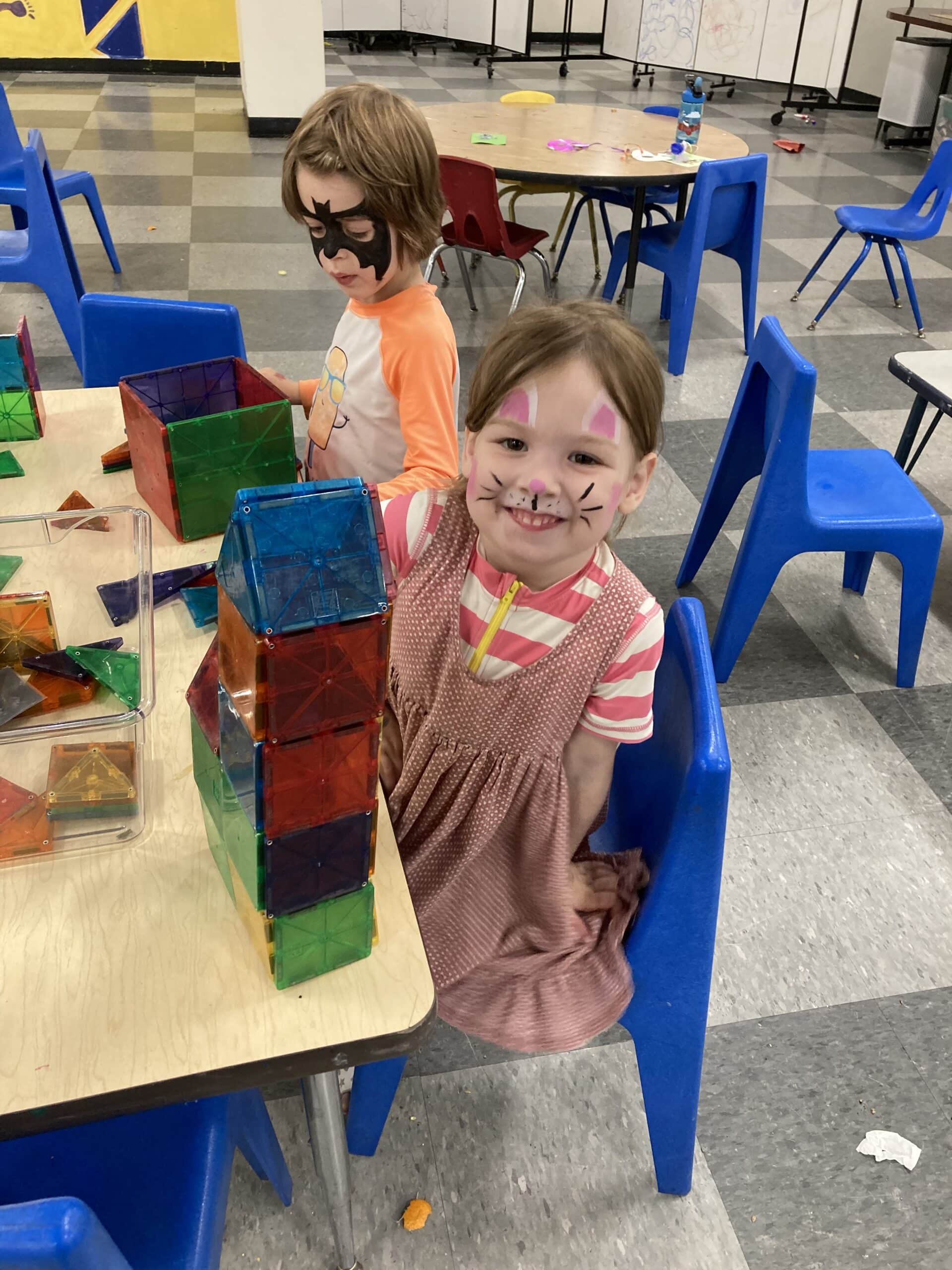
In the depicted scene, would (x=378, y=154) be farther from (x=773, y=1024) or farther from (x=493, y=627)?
(x=773, y=1024)

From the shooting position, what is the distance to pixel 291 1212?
1302 millimetres

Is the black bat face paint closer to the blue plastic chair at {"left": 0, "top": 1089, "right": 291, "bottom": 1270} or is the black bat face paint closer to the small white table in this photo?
the blue plastic chair at {"left": 0, "top": 1089, "right": 291, "bottom": 1270}

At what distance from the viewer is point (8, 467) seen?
1.41 m

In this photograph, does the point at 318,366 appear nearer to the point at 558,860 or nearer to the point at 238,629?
the point at 558,860

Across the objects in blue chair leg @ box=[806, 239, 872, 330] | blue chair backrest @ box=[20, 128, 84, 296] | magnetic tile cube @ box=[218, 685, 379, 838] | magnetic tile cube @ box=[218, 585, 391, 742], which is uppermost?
magnetic tile cube @ box=[218, 585, 391, 742]

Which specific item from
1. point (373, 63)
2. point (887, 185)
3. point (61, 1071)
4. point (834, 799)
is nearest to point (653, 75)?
point (373, 63)

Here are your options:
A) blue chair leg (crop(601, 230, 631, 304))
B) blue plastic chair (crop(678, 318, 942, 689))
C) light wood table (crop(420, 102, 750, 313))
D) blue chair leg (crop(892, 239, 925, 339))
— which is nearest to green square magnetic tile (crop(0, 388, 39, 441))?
blue plastic chair (crop(678, 318, 942, 689))

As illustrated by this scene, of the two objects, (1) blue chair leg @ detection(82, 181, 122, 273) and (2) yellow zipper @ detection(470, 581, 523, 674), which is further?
(1) blue chair leg @ detection(82, 181, 122, 273)

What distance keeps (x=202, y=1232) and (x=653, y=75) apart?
9861 millimetres

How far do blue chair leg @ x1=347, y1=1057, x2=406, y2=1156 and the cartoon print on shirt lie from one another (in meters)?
0.94

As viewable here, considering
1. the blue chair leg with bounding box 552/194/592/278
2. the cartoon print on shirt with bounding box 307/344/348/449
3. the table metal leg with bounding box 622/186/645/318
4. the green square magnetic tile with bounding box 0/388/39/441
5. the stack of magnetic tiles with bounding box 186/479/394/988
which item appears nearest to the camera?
the stack of magnetic tiles with bounding box 186/479/394/988

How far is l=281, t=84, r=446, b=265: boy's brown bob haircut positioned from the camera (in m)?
1.33

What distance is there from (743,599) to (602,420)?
1.39m

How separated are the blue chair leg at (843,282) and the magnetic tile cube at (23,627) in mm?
3900
